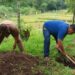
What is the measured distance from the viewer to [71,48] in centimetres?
1209

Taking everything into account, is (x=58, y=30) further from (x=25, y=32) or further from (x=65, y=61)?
(x=25, y=32)

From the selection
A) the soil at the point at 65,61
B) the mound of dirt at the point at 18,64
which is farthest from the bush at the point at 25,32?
the mound of dirt at the point at 18,64

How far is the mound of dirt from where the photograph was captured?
24.7 ft

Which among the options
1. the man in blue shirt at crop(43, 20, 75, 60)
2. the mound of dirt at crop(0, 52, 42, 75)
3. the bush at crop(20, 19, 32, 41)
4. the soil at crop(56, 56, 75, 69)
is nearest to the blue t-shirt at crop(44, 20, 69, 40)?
the man in blue shirt at crop(43, 20, 75, 60)

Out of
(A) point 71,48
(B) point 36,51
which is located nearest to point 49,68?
(B) point 36,51

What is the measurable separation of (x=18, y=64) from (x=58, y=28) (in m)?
1.78

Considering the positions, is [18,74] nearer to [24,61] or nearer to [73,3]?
[24,61]

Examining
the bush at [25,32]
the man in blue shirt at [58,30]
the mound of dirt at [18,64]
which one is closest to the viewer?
the mound of dirt at [18,64]

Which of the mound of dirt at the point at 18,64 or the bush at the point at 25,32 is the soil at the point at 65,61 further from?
the bush at the point at 25,32

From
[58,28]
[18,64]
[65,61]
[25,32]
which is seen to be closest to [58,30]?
[58,28]

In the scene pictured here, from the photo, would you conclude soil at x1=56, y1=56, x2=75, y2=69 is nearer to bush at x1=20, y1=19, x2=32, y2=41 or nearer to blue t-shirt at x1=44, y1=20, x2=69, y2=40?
blue t-shirt at x1=44, y1=20, x2=69, y2=40

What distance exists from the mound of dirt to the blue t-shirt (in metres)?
0.99

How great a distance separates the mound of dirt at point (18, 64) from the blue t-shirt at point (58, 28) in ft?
3.23

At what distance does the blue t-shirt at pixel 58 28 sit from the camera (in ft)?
28.2
